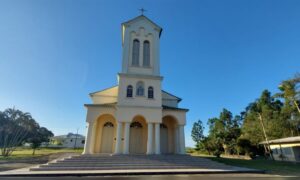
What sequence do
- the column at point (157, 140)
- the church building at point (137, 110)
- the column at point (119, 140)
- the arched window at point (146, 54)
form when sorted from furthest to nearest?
the arched window at point (146, 54), the church building at point (137, 110), the column at point (157, 140), the column at point (119, 140)

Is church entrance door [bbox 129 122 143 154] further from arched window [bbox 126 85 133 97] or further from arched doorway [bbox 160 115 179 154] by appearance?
arched window [bbox 126 85 133 97]

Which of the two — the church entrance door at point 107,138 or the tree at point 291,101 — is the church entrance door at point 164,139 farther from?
the tree at point 291,101

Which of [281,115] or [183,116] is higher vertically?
[281,115]

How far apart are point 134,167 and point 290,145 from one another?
76.5ft

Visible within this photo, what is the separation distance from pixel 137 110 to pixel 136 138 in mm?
3394

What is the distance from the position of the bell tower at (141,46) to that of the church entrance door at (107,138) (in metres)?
5.92

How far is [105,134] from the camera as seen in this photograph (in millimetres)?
17375

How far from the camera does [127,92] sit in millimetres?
16719

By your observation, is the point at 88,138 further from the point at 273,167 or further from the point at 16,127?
the point at 16,127

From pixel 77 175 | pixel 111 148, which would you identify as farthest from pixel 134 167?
pixel 111 148

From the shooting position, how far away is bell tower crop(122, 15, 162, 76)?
18141mm

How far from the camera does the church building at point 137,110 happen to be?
51.3 ft

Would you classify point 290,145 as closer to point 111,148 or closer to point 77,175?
point 111,148

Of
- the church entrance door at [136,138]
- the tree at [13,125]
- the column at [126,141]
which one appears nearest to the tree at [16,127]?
the tree at [13,125]
